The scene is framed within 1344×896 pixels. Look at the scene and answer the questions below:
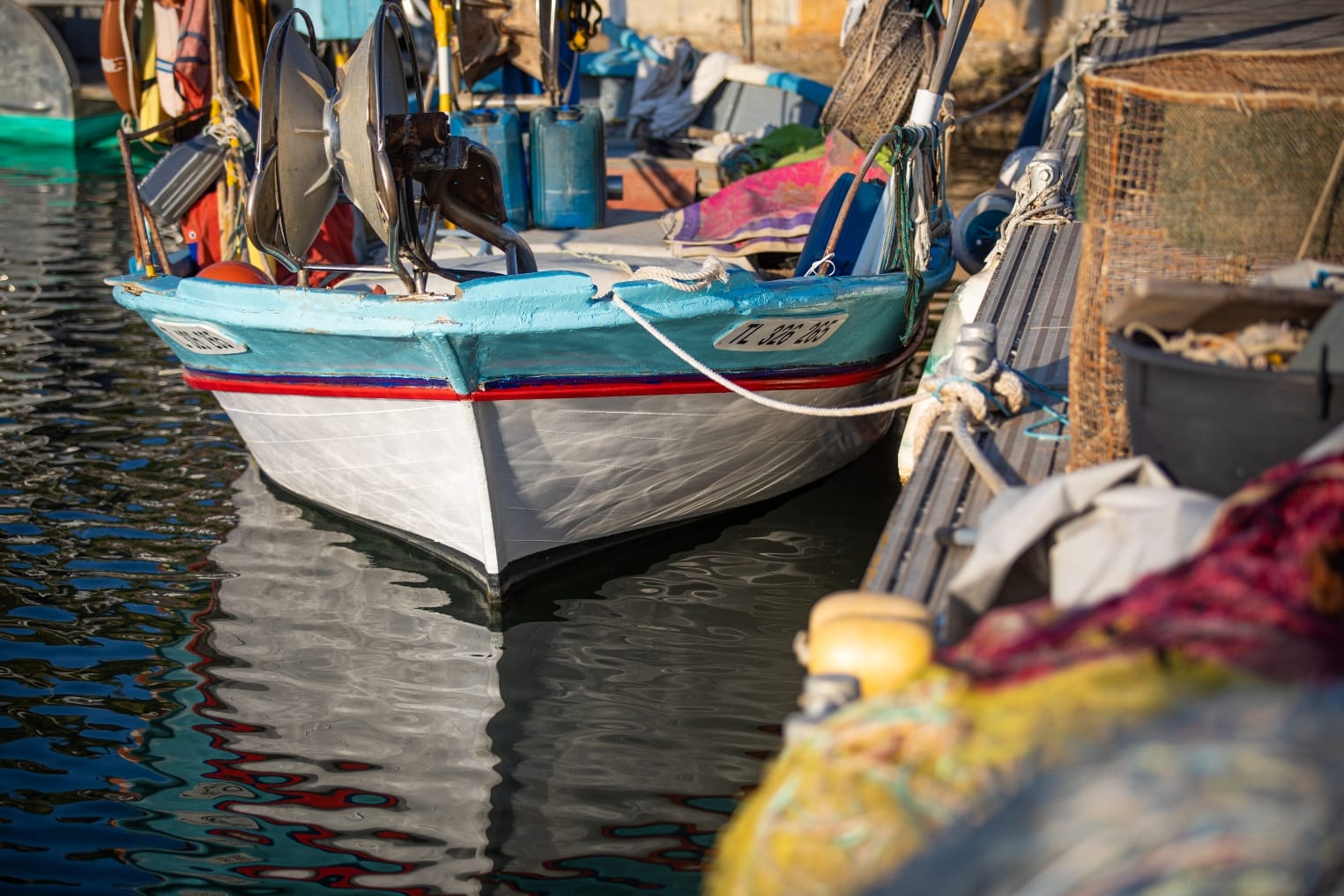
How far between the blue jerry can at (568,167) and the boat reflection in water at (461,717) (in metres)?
2.30

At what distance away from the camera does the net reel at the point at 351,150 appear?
16.3 ft

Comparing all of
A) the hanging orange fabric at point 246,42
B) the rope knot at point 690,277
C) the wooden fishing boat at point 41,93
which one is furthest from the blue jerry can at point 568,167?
the wooden fishing boat at point 41,93

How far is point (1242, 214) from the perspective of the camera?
3.68m

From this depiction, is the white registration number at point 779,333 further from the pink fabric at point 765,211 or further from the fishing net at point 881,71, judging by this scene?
the fishing net at point 881,71

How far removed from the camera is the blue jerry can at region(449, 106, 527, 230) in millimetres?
7496

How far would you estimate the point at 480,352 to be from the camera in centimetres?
501

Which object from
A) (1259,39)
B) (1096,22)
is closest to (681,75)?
(1096,22)

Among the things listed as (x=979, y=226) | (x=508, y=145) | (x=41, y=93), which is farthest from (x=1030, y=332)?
(x=41, y=93)

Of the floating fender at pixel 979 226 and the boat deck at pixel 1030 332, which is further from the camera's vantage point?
the floating fender at pixel 979 226

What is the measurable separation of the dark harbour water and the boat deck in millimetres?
1238

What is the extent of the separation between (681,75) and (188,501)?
21.7ft

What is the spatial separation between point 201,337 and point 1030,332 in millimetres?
3414

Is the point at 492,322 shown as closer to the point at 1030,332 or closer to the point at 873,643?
the point at 1030,332

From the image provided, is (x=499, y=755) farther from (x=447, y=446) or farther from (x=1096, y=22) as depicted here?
(x=1096, y=22)
